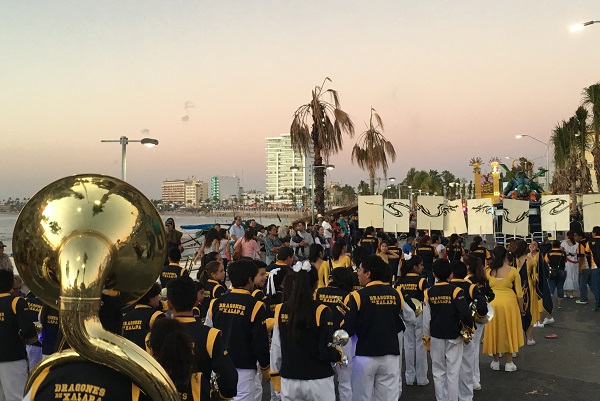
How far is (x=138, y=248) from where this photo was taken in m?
1.97

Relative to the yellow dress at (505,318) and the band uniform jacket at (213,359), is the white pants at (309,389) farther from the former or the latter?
the yellow dress at (505,318)

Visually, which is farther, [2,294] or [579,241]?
[579,241]

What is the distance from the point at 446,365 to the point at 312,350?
9.48ft

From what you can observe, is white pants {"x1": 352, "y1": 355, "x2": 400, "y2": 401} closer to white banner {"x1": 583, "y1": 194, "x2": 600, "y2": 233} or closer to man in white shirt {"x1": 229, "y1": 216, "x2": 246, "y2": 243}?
man in white shirt {"x1": 229, "y1": 216, "x2": 246, "y2": 243}

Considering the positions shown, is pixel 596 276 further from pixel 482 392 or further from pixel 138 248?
pixel 138 248

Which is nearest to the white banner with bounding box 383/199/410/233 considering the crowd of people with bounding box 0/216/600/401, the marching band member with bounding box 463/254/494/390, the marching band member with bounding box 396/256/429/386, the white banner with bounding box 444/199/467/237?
the white banner with bounding box 444/199/467/237

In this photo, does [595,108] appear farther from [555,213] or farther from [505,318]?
[505,318]

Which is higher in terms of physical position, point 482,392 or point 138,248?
point 138,248

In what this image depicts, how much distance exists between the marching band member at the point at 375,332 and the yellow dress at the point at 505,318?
326cm

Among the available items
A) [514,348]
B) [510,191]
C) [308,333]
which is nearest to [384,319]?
[308,333]

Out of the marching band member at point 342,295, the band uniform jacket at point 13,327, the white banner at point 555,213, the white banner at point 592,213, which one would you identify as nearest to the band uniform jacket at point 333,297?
the marching band member at point 342,295

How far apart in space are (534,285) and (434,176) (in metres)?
87.8

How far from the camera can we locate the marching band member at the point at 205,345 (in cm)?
357

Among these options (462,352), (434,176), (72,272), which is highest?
(434,176)
